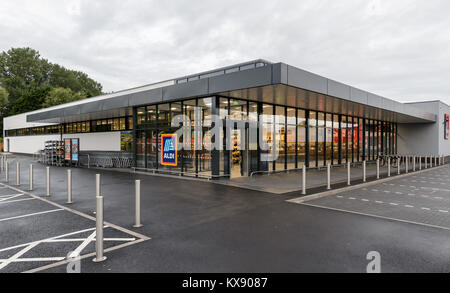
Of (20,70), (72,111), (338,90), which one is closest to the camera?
(338,90)

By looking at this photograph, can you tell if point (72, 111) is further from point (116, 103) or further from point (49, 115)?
point (116, 103)

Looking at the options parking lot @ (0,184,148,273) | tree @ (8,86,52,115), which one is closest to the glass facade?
parking lot @ (0,184,148,273)

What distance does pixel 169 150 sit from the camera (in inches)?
572

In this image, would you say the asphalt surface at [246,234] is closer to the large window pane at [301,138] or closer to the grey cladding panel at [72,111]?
the large window pane at [301,138]

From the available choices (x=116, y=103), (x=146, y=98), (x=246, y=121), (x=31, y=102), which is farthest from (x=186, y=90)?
(x=31, y=102)

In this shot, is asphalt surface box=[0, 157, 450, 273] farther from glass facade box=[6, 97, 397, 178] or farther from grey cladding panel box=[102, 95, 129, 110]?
grey cladding panel box=[102, 95, 129, 110]

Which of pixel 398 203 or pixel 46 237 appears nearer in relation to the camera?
pixel 46 237

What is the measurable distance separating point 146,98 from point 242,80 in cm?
678

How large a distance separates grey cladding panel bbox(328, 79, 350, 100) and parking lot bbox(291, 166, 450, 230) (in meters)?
4.66

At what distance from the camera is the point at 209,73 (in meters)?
34.5

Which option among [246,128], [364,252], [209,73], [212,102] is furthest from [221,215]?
[209,73]

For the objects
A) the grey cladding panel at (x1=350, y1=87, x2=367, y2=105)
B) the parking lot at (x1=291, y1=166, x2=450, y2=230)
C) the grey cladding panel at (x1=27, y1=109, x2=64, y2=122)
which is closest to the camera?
the parking lot at (x1=291, y1=166, x2=450, y2=230)

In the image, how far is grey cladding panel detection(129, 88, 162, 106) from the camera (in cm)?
1424
